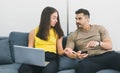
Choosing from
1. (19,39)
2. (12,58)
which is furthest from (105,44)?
(12,58)

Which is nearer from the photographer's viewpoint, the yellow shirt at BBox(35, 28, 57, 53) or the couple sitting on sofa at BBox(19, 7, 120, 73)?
the couple sitting on sofa at BBox(19, 7, 120, 73)

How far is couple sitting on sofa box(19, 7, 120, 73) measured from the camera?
10.3 feet

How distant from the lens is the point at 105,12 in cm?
378

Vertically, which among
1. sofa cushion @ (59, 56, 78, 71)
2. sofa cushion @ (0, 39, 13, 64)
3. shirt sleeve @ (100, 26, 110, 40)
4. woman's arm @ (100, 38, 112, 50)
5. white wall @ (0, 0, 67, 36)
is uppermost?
white wall @ (0, 0, 67, 36)

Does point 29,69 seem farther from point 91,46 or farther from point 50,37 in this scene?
point 91,46

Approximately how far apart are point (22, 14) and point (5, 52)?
27.9 inches

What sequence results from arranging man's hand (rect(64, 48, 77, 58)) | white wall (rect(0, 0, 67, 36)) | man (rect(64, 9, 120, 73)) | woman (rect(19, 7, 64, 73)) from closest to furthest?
man (rect(64, 9, 120, 73))
man's hand (rect(64, 48, 77, 58))
woman (rect(19, 7, 64, 73))
white wall (rect(0, 0, 67, 36))

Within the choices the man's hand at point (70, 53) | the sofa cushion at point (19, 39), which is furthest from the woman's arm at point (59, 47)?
the sofa cushion at point (19, 39)

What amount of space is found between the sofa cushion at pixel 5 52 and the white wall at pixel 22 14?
0.46 m

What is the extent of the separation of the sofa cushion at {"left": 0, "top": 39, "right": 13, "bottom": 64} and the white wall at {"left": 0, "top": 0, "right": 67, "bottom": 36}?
458mm

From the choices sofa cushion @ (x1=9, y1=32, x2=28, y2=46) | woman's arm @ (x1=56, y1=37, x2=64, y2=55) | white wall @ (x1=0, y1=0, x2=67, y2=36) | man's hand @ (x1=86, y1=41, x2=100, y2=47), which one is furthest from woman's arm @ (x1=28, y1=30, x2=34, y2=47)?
man's hand @ (x1=86, y1=41, x2=100, y2=47)

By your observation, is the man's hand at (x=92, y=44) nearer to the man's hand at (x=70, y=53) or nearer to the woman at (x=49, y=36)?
the man's hand at (x=70, y=53)

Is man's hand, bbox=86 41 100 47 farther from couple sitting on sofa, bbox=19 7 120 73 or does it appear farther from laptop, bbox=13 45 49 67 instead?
laptop, bbox=13 45 49 67

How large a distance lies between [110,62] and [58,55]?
0.69 meters
